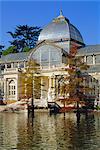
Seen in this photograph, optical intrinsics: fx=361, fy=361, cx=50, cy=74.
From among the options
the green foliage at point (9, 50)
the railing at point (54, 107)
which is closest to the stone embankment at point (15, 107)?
the railing at point (54, 107)

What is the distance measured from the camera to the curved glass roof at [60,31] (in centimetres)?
7231

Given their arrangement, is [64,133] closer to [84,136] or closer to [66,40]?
[84,136]

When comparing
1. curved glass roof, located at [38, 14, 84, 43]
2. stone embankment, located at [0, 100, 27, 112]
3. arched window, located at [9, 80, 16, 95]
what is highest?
curved glass roof, located at [38, 14, 84, 43]

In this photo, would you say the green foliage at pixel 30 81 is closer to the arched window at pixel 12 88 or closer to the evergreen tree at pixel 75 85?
the evergreen tree at pixel 75 85

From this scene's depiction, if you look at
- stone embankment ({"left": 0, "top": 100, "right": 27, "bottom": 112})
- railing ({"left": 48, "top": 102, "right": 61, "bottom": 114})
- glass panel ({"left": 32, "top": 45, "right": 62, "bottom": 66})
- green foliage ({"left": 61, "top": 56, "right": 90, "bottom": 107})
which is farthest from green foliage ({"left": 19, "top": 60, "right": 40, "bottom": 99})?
glass panel ({"left": 32, "top": 45, "right": 62, "bottom": 66})

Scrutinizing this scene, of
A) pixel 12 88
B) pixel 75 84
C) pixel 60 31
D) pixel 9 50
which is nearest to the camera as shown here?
pixel 75 84

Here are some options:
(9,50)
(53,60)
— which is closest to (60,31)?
(53,60)

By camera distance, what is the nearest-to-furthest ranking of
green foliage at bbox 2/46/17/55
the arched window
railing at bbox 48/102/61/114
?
1. railing at bbox 48/102/61/114
2. the arched window
3. green foliage at bbox 2/46/17/55

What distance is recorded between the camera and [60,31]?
72688 mm

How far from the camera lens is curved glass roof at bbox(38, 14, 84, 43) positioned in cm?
7231

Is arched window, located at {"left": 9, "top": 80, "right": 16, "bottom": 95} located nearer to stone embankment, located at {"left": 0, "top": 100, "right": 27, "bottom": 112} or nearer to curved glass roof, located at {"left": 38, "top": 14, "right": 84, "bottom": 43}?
stone embankment, located at {"left": 0, "top": 100, "right": 27, "bottom": 112}

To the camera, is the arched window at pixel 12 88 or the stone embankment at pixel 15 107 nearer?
the stone embankment at pixel 15 107

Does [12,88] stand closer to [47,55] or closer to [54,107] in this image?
[47,55]

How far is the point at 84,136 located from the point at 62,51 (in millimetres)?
45792
